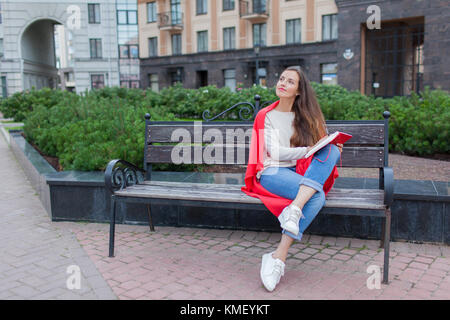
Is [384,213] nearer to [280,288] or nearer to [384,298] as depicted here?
[384,298]

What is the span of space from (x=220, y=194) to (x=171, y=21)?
34693mm

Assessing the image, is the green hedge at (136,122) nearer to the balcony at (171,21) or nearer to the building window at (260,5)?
the building window at (260,5)

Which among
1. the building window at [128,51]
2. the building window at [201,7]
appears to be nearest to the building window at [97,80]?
the building window at [128,51]

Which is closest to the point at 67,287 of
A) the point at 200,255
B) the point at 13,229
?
the point at 200,255

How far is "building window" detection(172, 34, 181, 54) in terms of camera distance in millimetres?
36844

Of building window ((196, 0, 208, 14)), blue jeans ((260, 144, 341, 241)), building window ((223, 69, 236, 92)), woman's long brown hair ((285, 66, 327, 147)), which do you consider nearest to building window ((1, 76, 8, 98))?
building window ((196, 0, 208, 14))

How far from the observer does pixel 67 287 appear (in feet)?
11.4

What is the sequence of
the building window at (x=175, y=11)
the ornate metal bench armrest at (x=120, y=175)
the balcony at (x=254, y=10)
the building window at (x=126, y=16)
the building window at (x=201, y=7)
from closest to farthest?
the ornate metal bench armrest at (x=120, y=175) < the balcony at (x=254, y=10) < the building window at (x=201, y=7) < the building window at (x=175, y=11) < the building window at (x=126, y=16)

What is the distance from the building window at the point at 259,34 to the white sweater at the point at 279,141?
2892 cm

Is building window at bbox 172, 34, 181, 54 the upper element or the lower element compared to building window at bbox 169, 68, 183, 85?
upper

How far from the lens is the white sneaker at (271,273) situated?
3.30m

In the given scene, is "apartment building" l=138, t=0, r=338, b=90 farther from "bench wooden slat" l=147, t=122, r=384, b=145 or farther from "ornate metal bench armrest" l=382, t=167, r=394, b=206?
"ornate metal bench armrest" l=382, t=167, r=394, b=206

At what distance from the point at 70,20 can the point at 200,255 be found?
45247 mm

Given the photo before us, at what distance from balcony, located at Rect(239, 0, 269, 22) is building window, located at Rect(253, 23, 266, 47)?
1.36 feet
